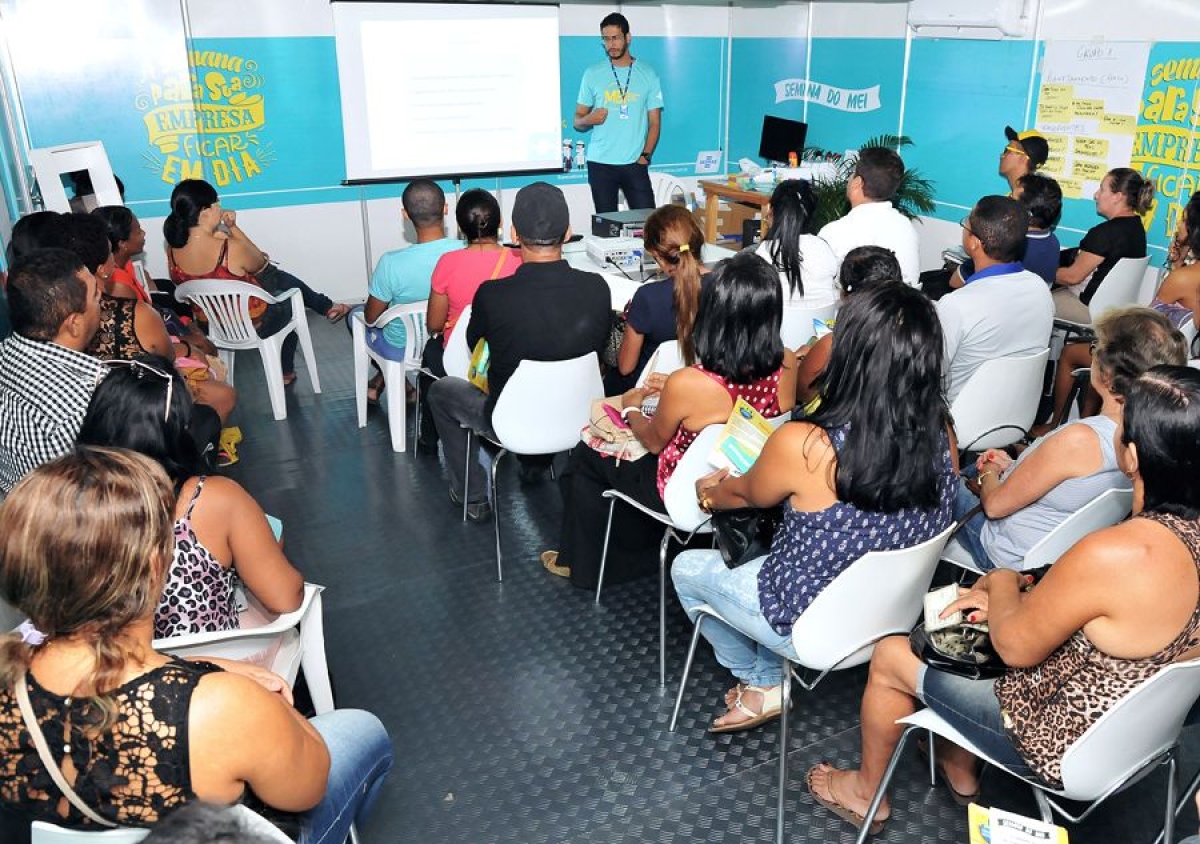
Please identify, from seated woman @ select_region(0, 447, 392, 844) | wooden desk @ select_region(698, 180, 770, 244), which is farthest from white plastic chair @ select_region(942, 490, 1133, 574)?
wooden desk @ select_region(698, 180, 770, 244)

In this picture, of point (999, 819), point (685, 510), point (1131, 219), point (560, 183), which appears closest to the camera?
point (999, 819)

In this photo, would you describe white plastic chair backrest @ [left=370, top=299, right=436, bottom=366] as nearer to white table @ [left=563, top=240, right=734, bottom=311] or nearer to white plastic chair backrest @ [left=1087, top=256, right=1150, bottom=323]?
white table @ [left=563, top=240, right=734, bottom=311]

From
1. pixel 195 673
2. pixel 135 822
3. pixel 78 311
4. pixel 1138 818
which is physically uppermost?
pixel 78 311

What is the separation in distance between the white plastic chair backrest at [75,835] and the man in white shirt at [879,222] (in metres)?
3.49

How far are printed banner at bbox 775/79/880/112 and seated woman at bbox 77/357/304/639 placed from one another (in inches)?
241

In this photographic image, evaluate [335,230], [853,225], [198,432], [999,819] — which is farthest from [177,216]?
[999,819]

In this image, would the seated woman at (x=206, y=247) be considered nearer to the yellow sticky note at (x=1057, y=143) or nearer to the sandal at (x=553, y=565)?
the sandal at (x=553, y=565)

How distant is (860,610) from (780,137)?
6116mm

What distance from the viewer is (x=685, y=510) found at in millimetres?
2695

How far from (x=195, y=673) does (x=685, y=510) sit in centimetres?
157

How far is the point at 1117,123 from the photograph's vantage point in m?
5.37

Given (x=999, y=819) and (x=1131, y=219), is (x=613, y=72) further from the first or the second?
(x=999, y=819)

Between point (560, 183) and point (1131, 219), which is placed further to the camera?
point (560, 183)

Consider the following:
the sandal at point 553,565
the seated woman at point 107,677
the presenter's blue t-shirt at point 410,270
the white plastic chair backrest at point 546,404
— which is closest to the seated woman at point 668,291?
the white plastic chair backrest at point 546,404
